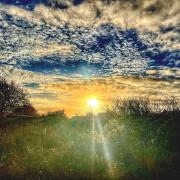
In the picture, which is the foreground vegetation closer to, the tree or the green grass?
the green grass

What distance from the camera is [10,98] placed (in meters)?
60.5

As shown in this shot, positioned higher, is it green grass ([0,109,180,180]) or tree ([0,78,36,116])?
tree ([0,78,36,116])

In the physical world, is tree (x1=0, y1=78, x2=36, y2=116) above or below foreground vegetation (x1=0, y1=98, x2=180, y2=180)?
above

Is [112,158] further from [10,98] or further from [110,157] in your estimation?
[10,98]

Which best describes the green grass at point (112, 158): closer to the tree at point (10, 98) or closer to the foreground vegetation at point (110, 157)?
the foreground vegetation at point (110, 157)

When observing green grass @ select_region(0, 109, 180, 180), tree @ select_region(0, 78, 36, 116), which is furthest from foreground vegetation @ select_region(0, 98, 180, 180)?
tree @ select_region(0, 78, 36, 116)

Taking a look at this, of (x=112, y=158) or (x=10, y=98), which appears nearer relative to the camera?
(x=112, y=158)

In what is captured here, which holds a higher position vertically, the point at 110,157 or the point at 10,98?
the point at 10,98

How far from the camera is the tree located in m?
58.8

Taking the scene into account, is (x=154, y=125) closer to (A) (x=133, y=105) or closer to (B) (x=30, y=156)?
(B) (x=30, y=156)

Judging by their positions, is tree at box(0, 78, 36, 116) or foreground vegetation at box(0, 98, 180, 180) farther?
tree at box(0, 78, 36, 116)

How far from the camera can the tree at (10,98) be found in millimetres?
58831

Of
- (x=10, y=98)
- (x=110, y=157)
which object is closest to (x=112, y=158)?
(x=110, y=157)

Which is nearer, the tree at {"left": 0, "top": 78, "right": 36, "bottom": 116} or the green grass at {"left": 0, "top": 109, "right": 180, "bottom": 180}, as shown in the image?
the green grass at {"left": 0, "top": 109, "right": 180, "bottom": 180}
